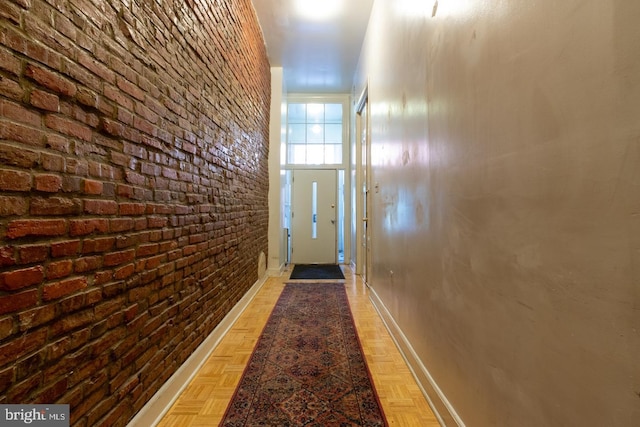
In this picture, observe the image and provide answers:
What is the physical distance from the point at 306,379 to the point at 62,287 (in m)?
1.24

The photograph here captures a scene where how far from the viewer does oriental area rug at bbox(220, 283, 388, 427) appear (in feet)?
4.24

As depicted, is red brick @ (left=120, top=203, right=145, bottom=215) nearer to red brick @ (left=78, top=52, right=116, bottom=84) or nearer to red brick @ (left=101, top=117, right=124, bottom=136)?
red brick @ (left=101, top=117, right=124, bottom=136)

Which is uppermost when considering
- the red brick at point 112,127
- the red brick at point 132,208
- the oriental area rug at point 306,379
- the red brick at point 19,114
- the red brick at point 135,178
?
the red brick at point 112,127

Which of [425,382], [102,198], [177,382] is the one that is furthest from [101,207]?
[425,382]

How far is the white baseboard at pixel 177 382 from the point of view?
119cm

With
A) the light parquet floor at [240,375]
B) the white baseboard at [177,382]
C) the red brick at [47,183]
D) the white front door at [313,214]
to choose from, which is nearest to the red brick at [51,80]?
the red brick at [47,183]

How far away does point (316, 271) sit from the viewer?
4.58 metres

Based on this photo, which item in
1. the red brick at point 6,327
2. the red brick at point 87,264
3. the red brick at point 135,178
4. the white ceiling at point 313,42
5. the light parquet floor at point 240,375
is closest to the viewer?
the red brick at point 6,327

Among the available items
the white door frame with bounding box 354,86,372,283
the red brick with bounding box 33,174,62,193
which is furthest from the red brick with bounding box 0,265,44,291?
the white door frame with bounding box 354,86,372,283

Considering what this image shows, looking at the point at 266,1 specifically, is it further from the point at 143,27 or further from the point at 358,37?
the point at 143,27

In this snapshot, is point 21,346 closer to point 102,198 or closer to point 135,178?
point 102,198

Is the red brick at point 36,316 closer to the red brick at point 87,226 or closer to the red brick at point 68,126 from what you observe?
the red brick at point 87,226

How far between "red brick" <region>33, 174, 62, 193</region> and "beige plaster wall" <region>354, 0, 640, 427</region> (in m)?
1.31

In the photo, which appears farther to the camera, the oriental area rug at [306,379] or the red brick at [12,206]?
the oriental area rug at [306,379]
